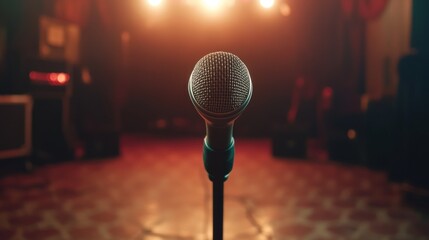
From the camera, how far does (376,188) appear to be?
109 inches

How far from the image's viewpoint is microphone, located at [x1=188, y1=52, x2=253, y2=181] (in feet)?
2.34

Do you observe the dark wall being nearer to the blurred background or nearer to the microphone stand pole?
the blurred background

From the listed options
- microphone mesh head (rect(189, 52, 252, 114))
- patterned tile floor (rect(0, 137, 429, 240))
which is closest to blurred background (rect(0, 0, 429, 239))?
patterned tile floor (rect(0, 137, 429, 240))

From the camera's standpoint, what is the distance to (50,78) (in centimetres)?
355

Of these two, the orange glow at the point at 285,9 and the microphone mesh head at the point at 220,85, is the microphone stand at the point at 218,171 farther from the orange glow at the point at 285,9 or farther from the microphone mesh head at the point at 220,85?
the orange glow at the point at 285,9

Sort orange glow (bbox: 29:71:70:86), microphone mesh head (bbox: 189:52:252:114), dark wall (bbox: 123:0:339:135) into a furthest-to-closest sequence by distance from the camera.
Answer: dark wall (bbox: 123:0:339:135)
orange glow (bbox: 29:71:70:86)
microphone mesh head (bbox: 189:52:252:114)

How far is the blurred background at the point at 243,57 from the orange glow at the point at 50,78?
1 centimetres

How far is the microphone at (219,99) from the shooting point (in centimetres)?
71

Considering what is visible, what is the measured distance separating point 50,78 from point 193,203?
212 centimetres

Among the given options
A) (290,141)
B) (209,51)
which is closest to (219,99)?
(290,141)

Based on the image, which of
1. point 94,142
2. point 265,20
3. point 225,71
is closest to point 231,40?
point 265,20

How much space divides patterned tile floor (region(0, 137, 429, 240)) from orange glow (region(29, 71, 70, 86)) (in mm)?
823

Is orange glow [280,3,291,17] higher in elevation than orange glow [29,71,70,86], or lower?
higher

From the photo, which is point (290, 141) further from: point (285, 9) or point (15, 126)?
point (285, 9)
